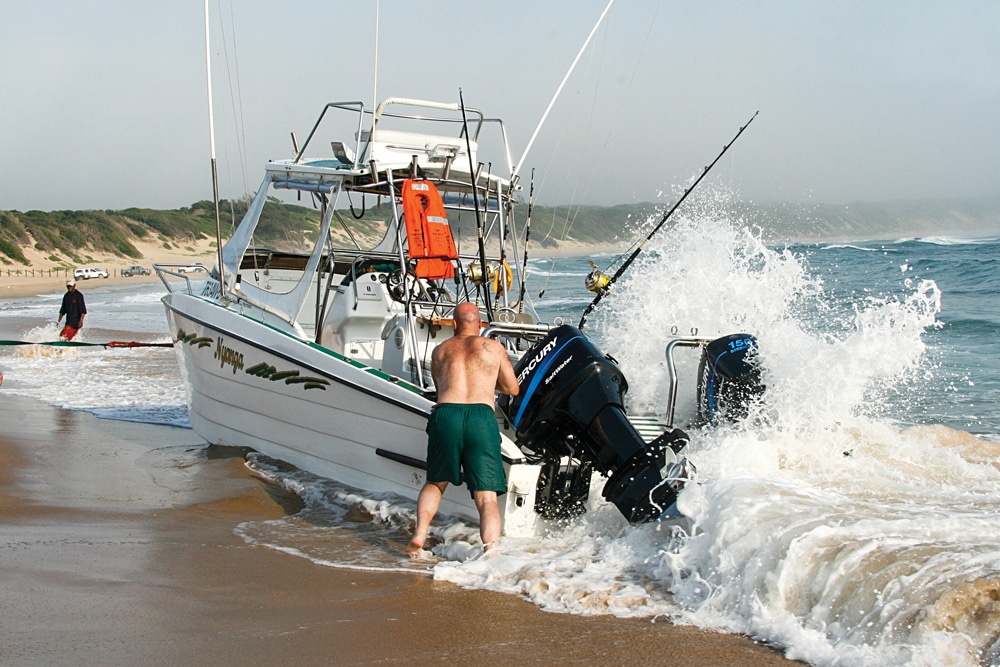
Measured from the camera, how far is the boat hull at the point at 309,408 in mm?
4918

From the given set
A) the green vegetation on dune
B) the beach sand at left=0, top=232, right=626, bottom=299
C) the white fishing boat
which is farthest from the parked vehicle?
the white fishing boat

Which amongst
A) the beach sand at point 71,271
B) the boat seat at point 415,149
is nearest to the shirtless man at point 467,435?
the boat seat at point 415,149

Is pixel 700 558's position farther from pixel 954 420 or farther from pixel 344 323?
pixel 954 420

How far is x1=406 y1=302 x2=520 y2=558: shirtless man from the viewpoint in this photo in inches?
170

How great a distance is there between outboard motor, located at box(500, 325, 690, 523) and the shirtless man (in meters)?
0.25

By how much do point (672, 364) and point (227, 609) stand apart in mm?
2894

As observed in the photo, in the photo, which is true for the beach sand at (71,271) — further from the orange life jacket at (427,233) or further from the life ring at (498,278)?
the orange life jacket at (427,233)

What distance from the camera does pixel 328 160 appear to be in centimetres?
703

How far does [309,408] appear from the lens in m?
5.75

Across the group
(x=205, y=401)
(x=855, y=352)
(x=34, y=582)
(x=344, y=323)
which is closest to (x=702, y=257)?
(x=855, y=352)

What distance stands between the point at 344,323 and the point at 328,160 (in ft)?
4.78

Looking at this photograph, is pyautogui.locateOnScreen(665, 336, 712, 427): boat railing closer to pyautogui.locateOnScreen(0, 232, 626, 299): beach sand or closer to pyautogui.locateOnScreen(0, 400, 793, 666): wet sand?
pyautogui.locateOnScreen(0, 400, 793, 666): wet sand

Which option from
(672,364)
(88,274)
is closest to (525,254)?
(672,364)

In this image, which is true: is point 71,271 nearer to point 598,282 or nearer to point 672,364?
point 598,282
